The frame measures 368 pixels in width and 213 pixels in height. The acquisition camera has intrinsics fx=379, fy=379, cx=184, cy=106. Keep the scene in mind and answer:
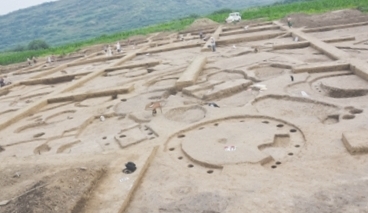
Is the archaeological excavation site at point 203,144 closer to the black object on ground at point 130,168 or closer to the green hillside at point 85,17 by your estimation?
the black object on ground at point 130,168

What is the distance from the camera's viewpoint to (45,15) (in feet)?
393

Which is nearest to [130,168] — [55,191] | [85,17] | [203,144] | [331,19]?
[55,191]

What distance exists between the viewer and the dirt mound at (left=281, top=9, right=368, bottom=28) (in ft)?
65.4

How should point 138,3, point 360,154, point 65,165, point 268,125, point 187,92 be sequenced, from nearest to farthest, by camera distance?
point 360,154, point 65,165, point 268,125, point 187,92, point 138,3

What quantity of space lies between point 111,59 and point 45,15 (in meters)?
111

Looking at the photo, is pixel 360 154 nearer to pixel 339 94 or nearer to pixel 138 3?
pixel 339 94

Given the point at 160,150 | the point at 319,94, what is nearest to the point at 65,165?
the point at 160,150

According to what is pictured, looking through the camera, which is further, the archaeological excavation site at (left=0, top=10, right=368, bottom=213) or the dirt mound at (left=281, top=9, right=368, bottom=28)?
the dirt mound at (left=281, top=9, right=368, bottom=28)

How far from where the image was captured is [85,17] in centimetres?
10181

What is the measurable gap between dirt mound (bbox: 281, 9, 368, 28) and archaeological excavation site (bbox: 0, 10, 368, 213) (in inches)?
341

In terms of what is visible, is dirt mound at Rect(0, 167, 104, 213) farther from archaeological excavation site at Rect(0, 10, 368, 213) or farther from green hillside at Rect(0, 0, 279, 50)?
green hillside at Rect(0, 0, 279, 50)

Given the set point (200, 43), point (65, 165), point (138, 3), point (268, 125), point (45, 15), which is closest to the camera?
point (65, 165)

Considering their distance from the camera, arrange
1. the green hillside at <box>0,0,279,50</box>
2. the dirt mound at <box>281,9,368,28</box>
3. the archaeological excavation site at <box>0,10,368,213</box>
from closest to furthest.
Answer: the archaeological excavation site at <box>0,10,368,213</box>
the dirt mound at <box>281,9,368,28</box>
the green hillside at <box>0,0,279,50</box>

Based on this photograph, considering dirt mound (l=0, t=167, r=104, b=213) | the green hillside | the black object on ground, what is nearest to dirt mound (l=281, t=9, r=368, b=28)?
the black object on ground
